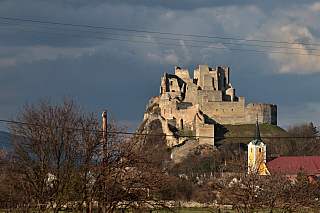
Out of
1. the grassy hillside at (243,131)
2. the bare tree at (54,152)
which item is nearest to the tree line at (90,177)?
the bare tree at (54,152)

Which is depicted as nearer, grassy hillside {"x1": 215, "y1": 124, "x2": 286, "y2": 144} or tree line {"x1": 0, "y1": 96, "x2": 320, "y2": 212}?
tree line {"x1": 0, "y1": 96, "x2": 320, "y2": 212}

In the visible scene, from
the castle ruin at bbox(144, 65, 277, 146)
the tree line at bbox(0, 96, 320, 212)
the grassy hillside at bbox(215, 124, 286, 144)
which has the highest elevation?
the castle ruin at bbox(144, 65, 277, 146)

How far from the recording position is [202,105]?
74.8 m

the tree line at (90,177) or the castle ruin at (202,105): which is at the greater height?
the castle ruin at (202,105)

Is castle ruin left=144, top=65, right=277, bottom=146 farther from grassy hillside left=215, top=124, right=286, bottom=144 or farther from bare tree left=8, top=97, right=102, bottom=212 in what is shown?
bare tree left=8, top=97, right=102, bottom=212

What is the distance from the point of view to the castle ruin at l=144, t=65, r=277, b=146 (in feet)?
231

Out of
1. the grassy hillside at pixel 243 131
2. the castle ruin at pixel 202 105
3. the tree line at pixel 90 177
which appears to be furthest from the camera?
the castle ruin at pixel 202 105

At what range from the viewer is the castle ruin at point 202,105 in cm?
7038

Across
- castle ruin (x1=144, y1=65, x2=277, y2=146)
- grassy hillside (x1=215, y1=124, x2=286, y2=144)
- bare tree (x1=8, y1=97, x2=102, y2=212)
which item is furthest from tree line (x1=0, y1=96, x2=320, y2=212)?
grassy hillside (x1=215, y1=124, x2=286, y2=144)

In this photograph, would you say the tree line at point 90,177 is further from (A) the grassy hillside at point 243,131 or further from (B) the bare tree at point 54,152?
(A) the grassy hillside at point 243,131

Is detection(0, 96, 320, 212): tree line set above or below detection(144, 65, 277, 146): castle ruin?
below

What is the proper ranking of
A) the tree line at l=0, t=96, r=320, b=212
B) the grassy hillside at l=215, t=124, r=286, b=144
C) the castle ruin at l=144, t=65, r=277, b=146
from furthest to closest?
the castle ruin at l=144, t=65, r=277, b=146 → the grassy hillside at l=215, t=124, r=286, b=144 → the tree line at l=0, t=96, r=320, b=212

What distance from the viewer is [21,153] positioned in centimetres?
1880

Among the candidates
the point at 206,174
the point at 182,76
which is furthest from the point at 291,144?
the point at 182,76
